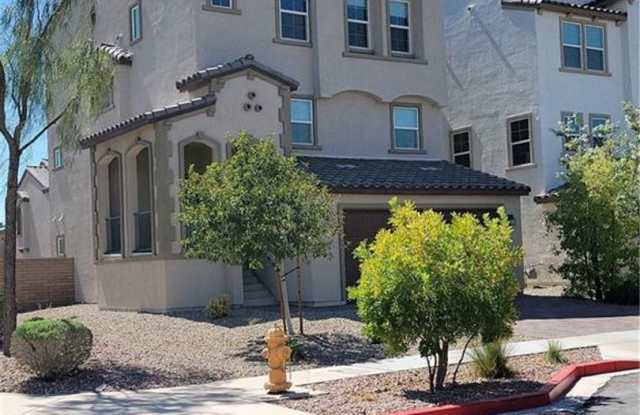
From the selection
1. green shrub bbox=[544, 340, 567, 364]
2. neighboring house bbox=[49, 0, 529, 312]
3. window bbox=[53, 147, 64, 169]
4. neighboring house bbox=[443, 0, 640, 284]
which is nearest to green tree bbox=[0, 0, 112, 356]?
neighboring house bbox=[49, 0, 529, 312]

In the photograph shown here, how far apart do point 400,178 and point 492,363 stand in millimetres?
11418

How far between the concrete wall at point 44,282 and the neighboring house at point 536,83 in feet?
48.5

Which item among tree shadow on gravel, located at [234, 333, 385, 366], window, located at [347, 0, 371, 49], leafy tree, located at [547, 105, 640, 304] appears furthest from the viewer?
window, located at [347, 0, 371, 49]

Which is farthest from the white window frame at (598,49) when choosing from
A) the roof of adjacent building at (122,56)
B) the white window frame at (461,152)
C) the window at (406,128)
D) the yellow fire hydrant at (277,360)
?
the yellow fire hydrant at (277,360)

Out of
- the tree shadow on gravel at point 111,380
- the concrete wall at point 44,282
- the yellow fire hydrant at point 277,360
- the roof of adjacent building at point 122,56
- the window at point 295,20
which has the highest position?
the window at point 295,20

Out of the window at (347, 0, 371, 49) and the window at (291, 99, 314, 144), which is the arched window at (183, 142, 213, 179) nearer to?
the window at (291, 99, 314, 144)

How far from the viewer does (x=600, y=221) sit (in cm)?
2283

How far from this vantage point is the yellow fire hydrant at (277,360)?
11453mm

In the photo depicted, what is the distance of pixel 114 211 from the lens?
24531 mm

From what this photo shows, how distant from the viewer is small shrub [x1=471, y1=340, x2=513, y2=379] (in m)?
12.3

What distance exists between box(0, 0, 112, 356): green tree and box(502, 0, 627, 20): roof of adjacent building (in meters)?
17.2

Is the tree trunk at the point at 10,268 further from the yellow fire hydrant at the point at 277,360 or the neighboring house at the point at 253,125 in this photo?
the yellow fire hydrant at the point at 277,360

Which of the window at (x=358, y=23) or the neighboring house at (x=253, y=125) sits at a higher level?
the window at (x=358, y=23)

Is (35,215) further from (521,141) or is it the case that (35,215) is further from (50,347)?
(50,347)
